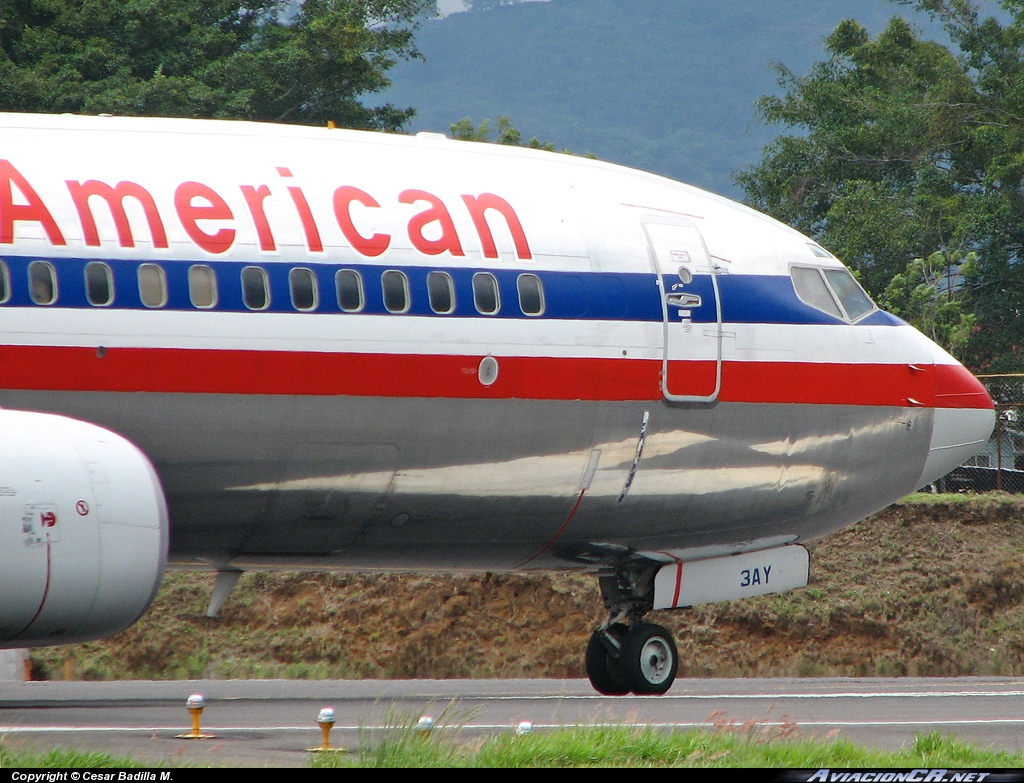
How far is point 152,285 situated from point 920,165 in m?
35.2

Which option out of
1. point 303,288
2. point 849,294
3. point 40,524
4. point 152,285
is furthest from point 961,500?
point 40,524

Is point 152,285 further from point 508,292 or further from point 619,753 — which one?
point 619,753

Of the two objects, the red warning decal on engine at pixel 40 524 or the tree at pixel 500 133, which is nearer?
the red warning decal on engine at pixel 40 524

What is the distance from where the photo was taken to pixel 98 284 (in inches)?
460

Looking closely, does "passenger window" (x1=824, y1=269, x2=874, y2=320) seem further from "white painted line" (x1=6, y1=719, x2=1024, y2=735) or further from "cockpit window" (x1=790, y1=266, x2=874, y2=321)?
"white painted line" (x1=6, y1=719, x2=1024, y2=735)

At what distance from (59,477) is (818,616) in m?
16.4

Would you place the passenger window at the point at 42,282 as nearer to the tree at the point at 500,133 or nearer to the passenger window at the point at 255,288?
the passenger window at the point at 255,288

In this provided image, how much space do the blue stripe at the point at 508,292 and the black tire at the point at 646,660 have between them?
319cm

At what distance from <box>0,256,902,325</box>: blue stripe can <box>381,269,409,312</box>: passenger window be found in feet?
0.15

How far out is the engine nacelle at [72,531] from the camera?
952 cm

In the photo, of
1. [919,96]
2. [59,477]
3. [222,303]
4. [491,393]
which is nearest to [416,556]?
[491,393]

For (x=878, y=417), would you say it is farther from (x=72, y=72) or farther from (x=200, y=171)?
(x=72, y=72)

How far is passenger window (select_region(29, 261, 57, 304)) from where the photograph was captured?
37.7 ft

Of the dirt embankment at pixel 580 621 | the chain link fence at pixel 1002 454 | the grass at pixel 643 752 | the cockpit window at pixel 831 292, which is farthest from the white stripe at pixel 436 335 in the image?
the chain link fence at pixel 1002 454
